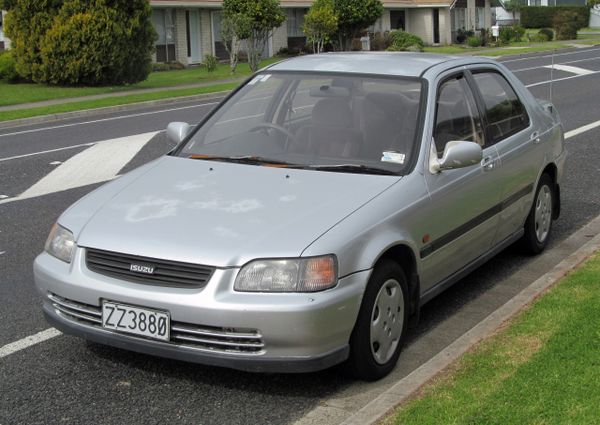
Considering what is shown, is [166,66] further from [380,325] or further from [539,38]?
[380,325]

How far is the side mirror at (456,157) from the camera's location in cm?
554

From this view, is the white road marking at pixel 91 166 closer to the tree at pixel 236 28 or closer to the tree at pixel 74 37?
the tree at pixel 74 37

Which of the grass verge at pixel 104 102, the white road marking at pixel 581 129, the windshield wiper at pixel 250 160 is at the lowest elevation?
the white road marking at pixel 581 129

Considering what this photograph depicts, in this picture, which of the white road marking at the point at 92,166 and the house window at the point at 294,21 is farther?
the house window at the point at 294,21

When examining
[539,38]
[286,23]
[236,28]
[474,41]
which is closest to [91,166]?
[236,28]

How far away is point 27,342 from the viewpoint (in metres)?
5.58

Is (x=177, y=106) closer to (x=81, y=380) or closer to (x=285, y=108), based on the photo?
(x=285, y=108)

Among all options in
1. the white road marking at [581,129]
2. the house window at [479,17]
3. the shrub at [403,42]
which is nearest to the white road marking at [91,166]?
the white road marking at [581,129]

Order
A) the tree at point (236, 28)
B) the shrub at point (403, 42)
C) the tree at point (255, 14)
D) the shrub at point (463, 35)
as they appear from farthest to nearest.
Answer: the shrub at point (463, 35) < the shrub at point (403, 42) < the tree at point (255, 14) < the tree at point (236, 28)

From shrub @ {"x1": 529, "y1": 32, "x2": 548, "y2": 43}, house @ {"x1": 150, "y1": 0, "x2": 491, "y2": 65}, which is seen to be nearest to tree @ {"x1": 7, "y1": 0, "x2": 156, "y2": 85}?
house @ {"x1": 150, "y1": 0, "x2": 491, "y2": 65}

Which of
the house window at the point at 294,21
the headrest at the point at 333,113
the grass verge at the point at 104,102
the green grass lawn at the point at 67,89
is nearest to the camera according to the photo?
the headrest at the point at 333,113

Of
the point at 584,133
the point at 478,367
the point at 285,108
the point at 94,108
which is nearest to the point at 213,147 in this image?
the point at 285,108

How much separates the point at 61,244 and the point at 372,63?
2.46 metres

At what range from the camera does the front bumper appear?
4.41 metres
